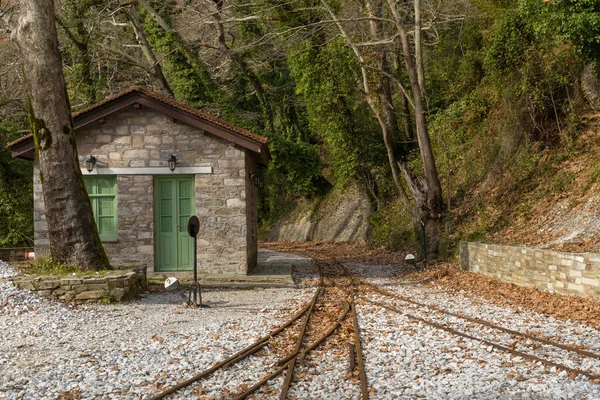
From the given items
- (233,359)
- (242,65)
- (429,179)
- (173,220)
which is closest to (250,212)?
(173,220)

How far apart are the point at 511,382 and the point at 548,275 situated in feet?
16.9

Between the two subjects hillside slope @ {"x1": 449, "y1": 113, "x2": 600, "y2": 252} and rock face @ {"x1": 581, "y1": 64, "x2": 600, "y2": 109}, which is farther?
rock face @ {"x1": 581, "y1": 64, "x2": 600, "y2": 109}

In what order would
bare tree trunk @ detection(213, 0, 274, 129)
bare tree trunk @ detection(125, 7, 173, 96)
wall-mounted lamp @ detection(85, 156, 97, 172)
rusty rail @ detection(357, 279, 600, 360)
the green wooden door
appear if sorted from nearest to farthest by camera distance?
rusty rail @ detection(357, 279, 600, 360) → wall-mounted lamp @ detection(85, 156, 97, 172) → the green wooden door → bare tree trunk @ detection(125, 7, 173, 96) → bare tree trunk @ detection(213, 0, 274, 129)

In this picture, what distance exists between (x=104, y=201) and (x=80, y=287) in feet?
14.7

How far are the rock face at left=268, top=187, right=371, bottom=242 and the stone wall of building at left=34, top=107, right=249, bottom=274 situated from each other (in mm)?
11349

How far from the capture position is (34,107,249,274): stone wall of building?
13992 mm

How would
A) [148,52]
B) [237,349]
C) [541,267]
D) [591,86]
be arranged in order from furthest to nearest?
[148,52] < [591,86] < [541,267] < [237,349]

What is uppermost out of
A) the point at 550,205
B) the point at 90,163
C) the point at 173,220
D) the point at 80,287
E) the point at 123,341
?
the point at 90,163

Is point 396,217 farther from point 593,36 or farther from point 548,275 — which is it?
point 548,275

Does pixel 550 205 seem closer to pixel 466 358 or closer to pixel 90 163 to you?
pixel 466 358

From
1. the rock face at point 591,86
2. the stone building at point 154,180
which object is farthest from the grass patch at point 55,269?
the rock face at point 591,86

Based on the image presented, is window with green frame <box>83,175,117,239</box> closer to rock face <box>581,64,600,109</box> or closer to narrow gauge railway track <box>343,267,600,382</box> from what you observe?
narrow gauge railway track <box>343,267,600,382</box>

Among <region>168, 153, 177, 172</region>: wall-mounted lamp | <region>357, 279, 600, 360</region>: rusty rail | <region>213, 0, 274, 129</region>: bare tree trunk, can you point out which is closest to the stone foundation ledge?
<region>168, 153, 177, 172</region>: wall-mounted lamp

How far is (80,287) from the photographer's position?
32.9ft
